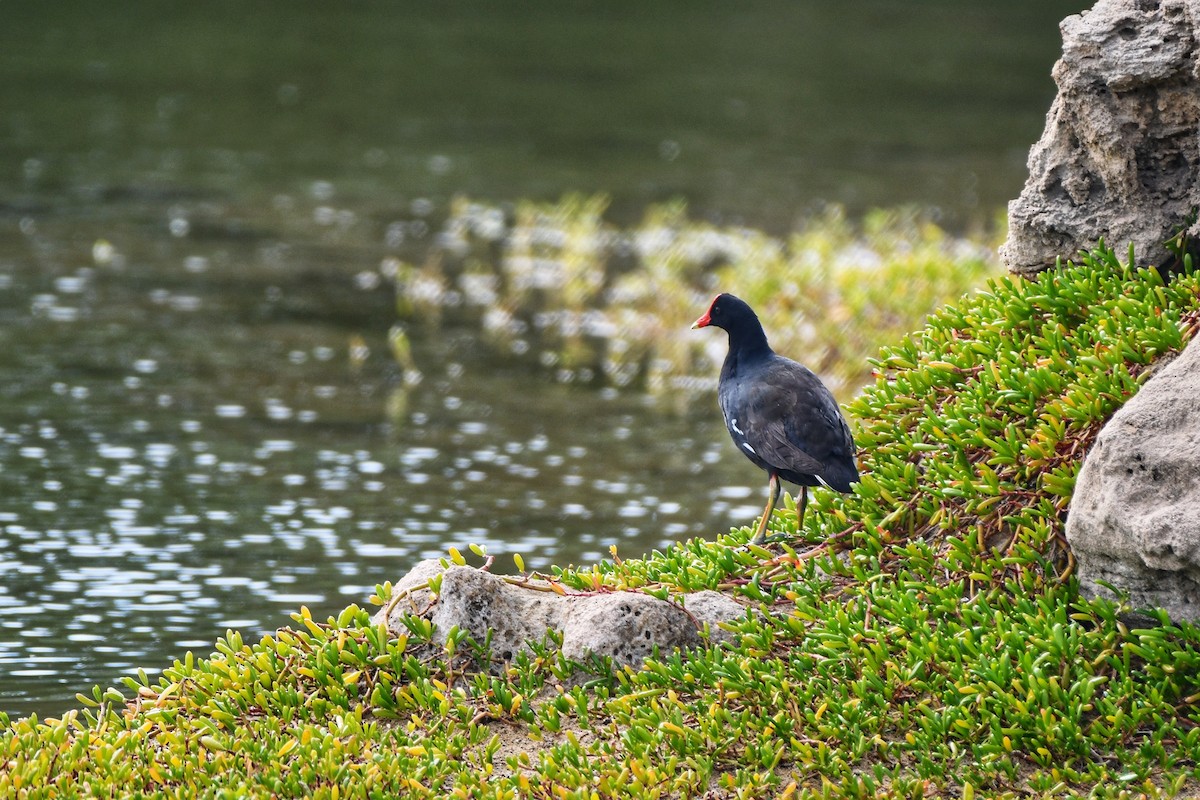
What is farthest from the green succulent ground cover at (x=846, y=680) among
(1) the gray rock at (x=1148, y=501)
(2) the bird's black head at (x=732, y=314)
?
(2) the bird's black head at (x=732, y=314)

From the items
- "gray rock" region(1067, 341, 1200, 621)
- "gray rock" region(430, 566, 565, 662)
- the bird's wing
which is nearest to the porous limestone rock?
"gray rock" region(430, 566, 565, 662)

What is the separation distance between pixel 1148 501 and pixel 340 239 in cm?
1429

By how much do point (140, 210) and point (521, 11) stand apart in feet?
54.0

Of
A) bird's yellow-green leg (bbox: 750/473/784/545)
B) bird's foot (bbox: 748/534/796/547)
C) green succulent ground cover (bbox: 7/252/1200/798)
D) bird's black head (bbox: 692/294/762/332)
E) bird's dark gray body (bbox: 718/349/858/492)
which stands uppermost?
bird's black head (bbox: 692/294/762/332)

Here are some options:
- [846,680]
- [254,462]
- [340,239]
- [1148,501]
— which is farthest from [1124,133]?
[340,239]

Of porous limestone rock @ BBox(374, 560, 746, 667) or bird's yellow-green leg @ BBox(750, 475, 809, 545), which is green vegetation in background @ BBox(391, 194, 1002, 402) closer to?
bird's yellow-green leg @ BBox(750, 475, 809, 545)

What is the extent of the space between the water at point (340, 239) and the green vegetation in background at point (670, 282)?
2.01 feet

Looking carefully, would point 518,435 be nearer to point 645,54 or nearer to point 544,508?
point 544,508

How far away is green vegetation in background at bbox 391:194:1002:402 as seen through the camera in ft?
50.0

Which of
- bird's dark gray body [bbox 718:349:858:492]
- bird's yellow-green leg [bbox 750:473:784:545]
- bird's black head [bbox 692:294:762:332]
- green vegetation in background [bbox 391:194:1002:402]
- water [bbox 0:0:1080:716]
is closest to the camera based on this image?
bird's dark gray body [bbox 718:349:858:492]

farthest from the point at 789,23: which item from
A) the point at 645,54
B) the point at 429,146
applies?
the point at 429,146

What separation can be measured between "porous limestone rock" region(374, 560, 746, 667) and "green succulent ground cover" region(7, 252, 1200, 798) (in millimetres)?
87

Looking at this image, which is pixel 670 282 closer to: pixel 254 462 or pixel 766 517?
pixel 254 462

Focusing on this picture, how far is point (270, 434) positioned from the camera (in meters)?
12.9
